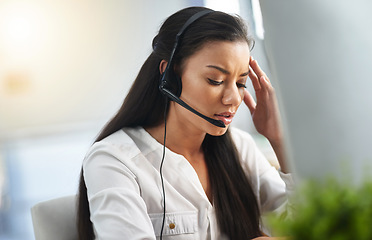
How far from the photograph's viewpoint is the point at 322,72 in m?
0.45

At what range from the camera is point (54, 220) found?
0.98 metres

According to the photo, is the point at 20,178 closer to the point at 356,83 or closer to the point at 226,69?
the point at 226,69

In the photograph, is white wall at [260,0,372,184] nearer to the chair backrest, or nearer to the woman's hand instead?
the woman's hand

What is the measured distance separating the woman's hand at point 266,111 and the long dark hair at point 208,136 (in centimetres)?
9

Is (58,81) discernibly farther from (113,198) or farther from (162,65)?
(113,198)

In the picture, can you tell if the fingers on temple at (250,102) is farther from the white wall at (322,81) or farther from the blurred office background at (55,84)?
the blurred office background at (55,84)

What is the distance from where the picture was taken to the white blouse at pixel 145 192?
85 centimetres

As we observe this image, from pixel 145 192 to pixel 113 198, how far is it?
0.11m

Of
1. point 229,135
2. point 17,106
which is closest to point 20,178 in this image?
point 17,106

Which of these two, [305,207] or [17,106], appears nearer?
[305,207]

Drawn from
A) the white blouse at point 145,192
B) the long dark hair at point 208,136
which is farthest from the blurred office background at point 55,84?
the white blouse at point 145,192

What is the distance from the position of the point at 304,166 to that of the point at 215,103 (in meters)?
0.52

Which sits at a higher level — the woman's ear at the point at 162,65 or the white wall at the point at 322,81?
the white wall at the point at 322,81

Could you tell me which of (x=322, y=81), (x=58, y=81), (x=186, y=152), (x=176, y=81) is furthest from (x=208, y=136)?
(x=58, y=81)
